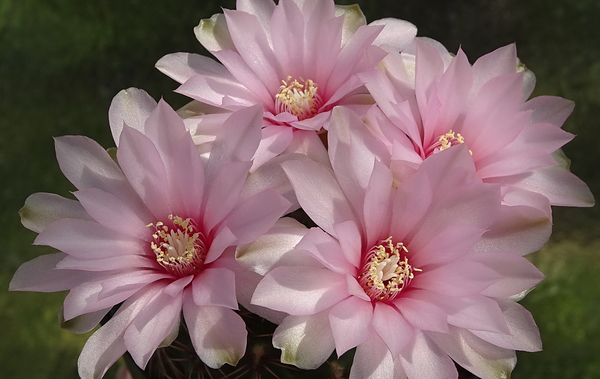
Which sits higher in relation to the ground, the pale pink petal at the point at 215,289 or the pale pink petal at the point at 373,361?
the pale pink petal at the point at 215,289

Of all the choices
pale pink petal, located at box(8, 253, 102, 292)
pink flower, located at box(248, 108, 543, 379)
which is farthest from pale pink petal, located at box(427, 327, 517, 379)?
pale pink petal, located at box(8, 253, 102, 292)

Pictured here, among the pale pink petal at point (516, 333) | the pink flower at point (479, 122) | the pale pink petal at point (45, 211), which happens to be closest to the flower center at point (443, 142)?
the pink flower at point (479, 122)

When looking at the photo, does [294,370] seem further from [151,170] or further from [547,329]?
[547,329]

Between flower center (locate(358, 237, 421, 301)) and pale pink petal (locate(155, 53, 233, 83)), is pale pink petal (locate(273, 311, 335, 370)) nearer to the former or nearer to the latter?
flower center (locate(358, 237, 421, 301))

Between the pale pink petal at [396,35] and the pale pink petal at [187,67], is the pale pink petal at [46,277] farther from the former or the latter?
the pale pink petal at [396,35]

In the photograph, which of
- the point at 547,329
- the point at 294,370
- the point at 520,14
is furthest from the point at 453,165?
the point at 520,14

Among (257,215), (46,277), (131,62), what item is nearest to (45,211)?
(46,277)
